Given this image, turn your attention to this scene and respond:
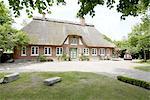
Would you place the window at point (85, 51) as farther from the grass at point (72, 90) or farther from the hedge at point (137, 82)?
the grass at point (72, 90)

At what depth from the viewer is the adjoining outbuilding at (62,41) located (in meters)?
47.3

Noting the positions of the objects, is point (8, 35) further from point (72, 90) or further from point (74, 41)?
point (72, 90)

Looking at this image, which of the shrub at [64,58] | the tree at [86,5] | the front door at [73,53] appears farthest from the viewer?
the front door at [73,53]

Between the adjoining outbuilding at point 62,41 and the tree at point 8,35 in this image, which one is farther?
the adjoining outbuilding at point 62,41

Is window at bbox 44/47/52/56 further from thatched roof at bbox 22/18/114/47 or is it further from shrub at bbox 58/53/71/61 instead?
shrub at bbox 58/53/71/61

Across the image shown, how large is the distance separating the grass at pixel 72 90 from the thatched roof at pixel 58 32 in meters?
29.2

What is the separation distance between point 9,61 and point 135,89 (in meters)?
30.2

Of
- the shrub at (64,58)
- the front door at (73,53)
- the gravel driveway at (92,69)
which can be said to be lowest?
the gravel driveway at (92,69)

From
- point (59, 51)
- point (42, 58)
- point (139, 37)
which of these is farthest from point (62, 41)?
point (139, 37)

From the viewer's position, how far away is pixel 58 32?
5200 centimetres

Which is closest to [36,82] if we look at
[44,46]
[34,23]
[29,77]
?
[29,77]

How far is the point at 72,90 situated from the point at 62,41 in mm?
34195

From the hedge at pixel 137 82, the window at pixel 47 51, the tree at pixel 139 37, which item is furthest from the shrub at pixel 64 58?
the hedge at pixel 137 82

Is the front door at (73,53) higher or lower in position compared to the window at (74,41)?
lower
